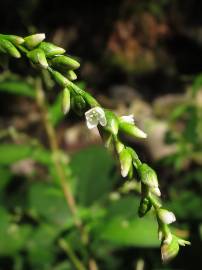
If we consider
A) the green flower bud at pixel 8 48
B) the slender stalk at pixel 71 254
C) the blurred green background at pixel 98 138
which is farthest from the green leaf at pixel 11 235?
the green flower bud at pixel 8 48

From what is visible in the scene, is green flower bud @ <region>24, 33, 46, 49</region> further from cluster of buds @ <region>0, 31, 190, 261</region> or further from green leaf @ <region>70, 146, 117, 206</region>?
green leaf @ <region>70, 146, 117, 206</region>

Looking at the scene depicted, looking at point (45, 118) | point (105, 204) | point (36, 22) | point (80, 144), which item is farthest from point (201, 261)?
point (36, 22)

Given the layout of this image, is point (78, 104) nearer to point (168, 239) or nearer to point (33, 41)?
point (33, 41)

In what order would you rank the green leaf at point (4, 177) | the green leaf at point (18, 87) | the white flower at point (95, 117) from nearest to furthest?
the white flower at point (95, 117) < the green leaf at point (18, 87) < the green leaf at point (4, 177)

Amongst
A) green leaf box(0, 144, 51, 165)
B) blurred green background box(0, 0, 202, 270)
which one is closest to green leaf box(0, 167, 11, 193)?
blurred green background box(0, 0, 202, 270)

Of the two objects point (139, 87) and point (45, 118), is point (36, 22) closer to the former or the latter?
point (139, 87)

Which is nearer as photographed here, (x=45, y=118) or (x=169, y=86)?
(x=45, y=118)

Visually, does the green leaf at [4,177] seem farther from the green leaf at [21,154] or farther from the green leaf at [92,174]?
the green leaf at [21,154]
